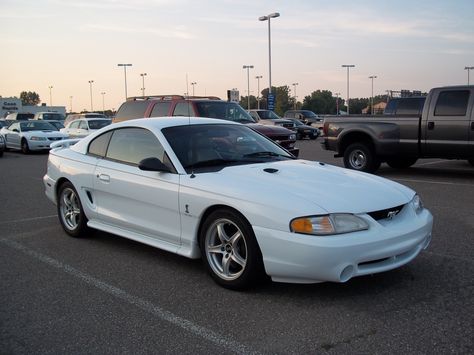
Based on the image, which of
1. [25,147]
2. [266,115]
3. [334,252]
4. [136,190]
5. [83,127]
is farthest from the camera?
[266,115]

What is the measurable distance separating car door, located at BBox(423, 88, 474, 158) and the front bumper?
7.45 metres

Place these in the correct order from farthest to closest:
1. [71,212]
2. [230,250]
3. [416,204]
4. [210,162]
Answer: [71,212], [210,162], [416,204], [230,250]

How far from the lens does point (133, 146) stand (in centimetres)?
548

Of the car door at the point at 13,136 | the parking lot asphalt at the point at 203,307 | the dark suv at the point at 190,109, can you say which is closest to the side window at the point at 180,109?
the dark suv at the point at 190,109

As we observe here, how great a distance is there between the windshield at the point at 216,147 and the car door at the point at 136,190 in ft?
0.61

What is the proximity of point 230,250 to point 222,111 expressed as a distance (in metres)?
9.26

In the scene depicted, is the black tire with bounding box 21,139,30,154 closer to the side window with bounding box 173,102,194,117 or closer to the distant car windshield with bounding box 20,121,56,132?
the distant car windshield with bounding box 20,121,56,132

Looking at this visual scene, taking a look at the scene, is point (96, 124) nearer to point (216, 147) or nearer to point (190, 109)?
point (190, 109)

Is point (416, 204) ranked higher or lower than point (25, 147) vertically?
higher

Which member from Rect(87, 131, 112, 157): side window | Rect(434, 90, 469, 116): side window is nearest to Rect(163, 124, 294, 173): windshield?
Rect(87, 131, 112, 157): side window

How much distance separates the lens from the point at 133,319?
382 cm

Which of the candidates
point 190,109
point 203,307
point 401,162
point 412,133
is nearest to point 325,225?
point 203,307

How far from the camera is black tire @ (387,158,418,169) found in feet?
42.0

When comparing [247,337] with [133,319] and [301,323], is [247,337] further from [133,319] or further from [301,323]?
[133,319]
